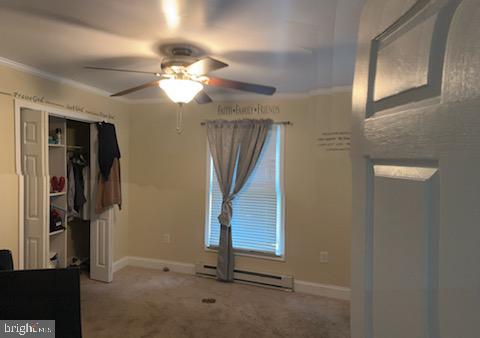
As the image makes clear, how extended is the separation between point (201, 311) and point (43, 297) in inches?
68.5

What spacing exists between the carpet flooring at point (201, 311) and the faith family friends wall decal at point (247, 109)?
76.5 inches

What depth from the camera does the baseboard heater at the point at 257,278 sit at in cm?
337

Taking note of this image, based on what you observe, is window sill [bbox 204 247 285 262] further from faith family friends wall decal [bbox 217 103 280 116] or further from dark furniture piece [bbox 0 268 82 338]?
dark furniture piece [bbox 0 268 82 338]

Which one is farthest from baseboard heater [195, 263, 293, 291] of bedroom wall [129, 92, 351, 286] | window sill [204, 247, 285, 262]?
window sill [204, 247, 285, 262]

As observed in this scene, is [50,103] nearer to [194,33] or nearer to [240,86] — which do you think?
[194,33]

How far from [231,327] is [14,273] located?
181 centimetres

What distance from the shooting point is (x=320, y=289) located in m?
3.13

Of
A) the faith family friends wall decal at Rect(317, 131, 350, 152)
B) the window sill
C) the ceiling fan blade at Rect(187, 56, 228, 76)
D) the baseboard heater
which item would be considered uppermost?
the ceiling fan blade at Rect(187, 56, 228, 76)

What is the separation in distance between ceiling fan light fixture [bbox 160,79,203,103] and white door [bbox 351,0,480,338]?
54.9 inches

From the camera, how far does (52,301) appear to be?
145 centimetres

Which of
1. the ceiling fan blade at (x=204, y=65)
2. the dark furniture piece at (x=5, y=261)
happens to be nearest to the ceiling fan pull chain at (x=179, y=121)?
the ceiling fan blade at (x=204, y=65)

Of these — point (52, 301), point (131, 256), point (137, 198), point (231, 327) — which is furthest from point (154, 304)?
point (52, 301)

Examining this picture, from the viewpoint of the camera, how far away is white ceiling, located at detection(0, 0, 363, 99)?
1543 millimetres

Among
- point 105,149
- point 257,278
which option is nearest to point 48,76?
point 105,149
